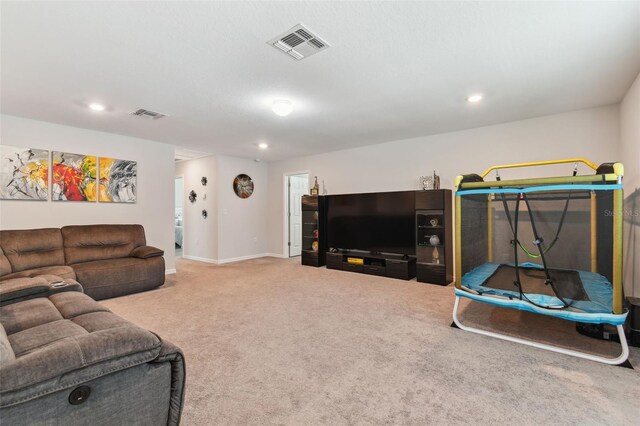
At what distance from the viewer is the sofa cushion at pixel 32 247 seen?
3.48 m

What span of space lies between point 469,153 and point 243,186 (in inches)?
188

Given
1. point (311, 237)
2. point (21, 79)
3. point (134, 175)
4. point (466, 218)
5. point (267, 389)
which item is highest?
point (21, 79)

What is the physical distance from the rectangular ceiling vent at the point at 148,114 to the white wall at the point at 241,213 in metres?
2.54

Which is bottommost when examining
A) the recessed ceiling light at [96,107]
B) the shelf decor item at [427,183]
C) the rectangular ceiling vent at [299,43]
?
the shelf decor item at [427,183]

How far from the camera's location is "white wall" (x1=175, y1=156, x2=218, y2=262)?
6.54m

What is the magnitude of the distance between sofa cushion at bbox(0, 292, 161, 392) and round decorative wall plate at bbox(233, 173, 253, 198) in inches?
201

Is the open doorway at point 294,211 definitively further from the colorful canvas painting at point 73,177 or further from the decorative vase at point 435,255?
the colorful canvas painting at point 73,177

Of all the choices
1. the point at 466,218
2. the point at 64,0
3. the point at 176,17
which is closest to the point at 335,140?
the point at 466,218

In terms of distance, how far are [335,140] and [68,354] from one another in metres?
4.79

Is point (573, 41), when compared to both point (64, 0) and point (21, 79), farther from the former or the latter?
point (21, 79)

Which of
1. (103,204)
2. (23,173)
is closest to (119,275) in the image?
(103,204)

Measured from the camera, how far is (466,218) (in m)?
3.07

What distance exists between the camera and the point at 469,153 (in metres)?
4.60

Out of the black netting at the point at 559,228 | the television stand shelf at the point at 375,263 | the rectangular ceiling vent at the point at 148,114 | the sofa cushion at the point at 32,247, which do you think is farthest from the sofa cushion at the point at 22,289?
the television stand shelf at the point at 375,263
